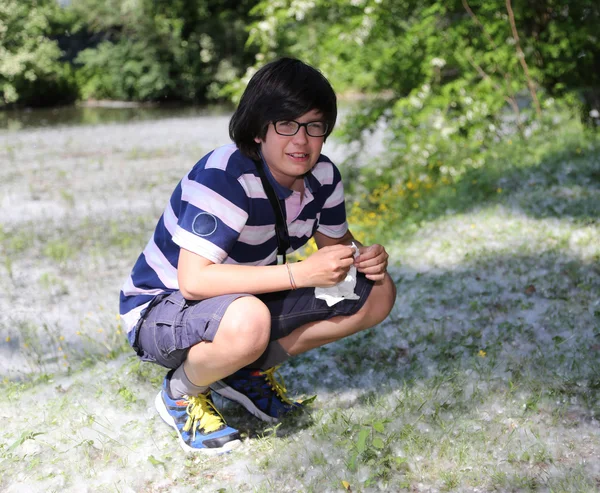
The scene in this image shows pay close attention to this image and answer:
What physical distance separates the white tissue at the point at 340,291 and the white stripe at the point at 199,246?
16.9 inches

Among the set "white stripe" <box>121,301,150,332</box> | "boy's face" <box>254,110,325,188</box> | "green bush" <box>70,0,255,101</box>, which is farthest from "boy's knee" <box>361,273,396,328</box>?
"green bush" <box>70,0,255,101</box>

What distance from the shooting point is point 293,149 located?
7.77ft

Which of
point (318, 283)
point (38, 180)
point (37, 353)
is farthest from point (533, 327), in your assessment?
point (38, 180)

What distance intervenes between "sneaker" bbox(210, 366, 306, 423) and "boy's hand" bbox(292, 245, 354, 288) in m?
0.63

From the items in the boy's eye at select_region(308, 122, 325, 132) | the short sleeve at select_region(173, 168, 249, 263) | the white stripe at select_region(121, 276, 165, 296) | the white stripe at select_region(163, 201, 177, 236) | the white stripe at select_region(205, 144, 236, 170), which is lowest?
the white stripe at select_region(121, 276, 165, 296)

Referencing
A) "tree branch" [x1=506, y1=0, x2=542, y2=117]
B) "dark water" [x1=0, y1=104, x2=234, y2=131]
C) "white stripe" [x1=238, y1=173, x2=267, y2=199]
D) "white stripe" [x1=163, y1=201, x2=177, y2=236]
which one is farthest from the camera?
"dark water" [x1=0, y1=104, x2=234, y2=131]

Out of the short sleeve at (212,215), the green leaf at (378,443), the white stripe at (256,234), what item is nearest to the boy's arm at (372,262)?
the white stripe at (256,234)

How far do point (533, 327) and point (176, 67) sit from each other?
87.5 ft

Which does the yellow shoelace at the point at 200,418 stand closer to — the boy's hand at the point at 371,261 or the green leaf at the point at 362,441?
the green leaf at the point at 362,441

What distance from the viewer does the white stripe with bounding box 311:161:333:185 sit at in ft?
8.61

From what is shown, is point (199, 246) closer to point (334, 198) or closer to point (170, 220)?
point (170, 220)

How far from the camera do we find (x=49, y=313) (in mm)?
4926

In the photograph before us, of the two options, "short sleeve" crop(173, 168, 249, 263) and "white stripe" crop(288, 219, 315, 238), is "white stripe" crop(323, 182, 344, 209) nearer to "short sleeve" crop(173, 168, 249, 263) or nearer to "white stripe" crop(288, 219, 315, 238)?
"white stripe" crop(288, 219, 315, 238)

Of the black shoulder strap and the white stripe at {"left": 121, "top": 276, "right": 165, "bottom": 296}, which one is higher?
the black shoulder strap
